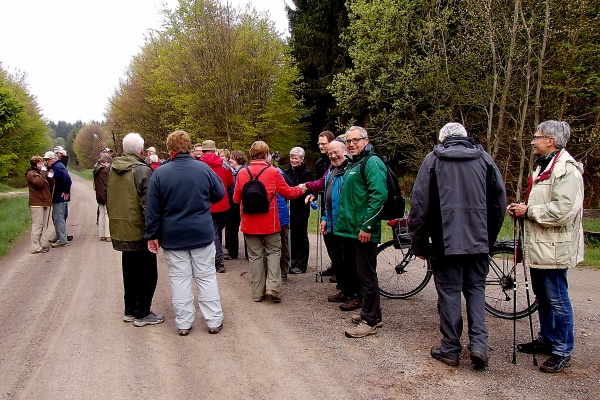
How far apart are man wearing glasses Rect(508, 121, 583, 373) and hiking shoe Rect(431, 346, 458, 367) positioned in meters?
0.72

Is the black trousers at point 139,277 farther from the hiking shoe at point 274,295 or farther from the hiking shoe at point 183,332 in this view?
the hiking shoe at point 274,295

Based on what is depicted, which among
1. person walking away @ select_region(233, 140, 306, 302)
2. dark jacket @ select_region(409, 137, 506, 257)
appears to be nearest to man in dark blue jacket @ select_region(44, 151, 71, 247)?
person walking away @ select_region(233, 140, 306, 302)

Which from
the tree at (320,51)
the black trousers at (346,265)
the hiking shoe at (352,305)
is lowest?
the hiking shoe at (352,305)

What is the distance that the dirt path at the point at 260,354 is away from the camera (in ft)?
11.8

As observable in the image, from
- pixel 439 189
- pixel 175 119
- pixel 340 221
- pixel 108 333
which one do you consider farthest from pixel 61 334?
pixel 175 119

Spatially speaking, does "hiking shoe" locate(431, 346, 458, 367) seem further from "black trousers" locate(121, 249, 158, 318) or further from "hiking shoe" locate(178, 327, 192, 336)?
"black trousers" locate(121, 249, 158, 318)

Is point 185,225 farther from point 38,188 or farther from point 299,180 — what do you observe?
point 38,188

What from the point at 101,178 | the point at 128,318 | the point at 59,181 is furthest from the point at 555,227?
the point at 59,181

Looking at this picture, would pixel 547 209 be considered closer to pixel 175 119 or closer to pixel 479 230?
pixel 479 230

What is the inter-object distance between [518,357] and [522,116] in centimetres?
1249

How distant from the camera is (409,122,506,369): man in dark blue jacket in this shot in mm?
3816

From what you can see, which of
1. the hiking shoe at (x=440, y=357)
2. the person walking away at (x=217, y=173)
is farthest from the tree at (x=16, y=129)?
the hiking shoe at (x=440, y=357)

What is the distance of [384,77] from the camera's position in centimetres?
1938

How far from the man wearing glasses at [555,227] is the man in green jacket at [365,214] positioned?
1279 mm
